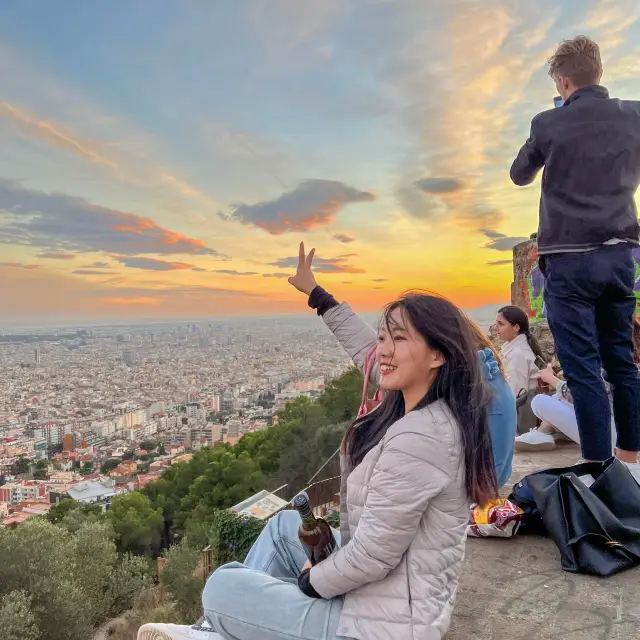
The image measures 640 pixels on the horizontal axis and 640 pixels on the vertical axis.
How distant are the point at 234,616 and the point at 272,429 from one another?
23.0 m

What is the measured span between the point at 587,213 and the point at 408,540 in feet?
5.83

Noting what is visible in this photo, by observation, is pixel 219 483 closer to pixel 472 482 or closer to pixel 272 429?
pixel 272 429

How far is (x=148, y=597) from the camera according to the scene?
1612 centimetres

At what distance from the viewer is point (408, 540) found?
1.42 m

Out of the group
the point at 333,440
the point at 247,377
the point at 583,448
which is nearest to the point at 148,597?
the point at 333,440

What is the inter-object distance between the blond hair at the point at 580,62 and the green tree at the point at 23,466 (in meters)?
46.8

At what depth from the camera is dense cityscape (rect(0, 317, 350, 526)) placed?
1460 inches

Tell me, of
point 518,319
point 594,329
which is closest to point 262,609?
point 594,329

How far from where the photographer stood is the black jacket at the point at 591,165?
2.52m

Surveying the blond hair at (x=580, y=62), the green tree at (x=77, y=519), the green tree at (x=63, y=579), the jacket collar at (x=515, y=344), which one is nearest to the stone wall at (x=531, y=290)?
the jacket collar at (x=515, y=344)

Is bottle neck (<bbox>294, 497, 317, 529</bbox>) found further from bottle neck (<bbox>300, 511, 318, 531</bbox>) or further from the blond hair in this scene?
the blond hair

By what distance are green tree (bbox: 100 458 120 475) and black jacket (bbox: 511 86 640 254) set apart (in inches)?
1594

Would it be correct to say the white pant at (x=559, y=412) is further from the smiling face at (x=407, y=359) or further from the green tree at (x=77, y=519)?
the green tree at (x=77, y=519)

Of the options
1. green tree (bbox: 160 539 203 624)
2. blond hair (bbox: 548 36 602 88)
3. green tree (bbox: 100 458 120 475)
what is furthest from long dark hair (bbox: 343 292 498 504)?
green tree (bbox: 100 458 120 475)
